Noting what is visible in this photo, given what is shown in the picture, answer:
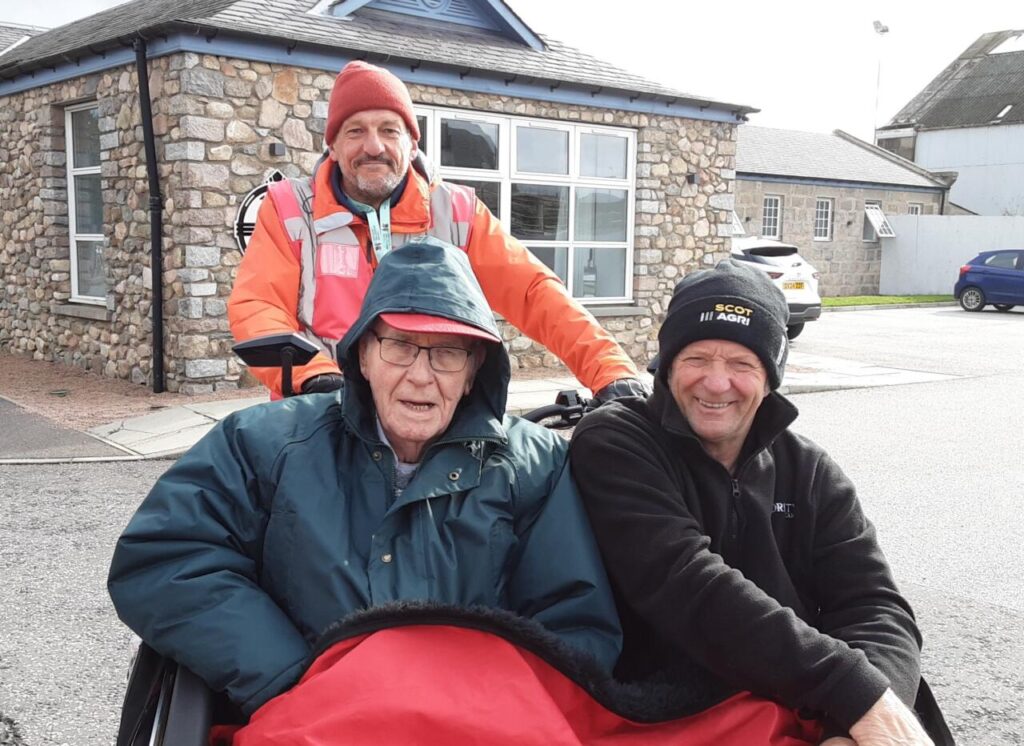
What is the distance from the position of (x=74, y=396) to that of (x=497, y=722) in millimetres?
9393

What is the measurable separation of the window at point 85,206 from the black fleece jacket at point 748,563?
33.7 feet

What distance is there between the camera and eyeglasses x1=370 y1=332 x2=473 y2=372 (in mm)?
2198

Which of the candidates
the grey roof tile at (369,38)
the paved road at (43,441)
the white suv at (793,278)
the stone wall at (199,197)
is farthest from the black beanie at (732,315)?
the white suv at (793,278)

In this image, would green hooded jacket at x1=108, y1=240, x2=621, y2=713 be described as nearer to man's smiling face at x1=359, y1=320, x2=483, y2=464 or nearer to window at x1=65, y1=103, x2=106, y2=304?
man's smiling face at x1=359, y1=320, x2=483, y2=464

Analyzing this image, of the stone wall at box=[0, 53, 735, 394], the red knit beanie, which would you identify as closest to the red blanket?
the red knit beanie

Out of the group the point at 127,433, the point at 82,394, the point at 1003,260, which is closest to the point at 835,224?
the point at 1003,260

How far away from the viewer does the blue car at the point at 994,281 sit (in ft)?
79.4

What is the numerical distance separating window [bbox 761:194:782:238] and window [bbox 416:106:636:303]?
16.5 metres

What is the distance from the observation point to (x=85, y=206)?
38.1 ft

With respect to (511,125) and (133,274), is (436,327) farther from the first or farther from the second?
(511,125)

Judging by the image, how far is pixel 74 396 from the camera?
10.0 metres

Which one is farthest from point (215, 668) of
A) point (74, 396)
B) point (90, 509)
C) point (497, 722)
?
point (74, 396)

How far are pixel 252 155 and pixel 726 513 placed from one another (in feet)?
27.9

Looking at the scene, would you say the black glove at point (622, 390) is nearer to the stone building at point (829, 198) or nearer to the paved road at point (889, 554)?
the paved road at point (889, 554)
